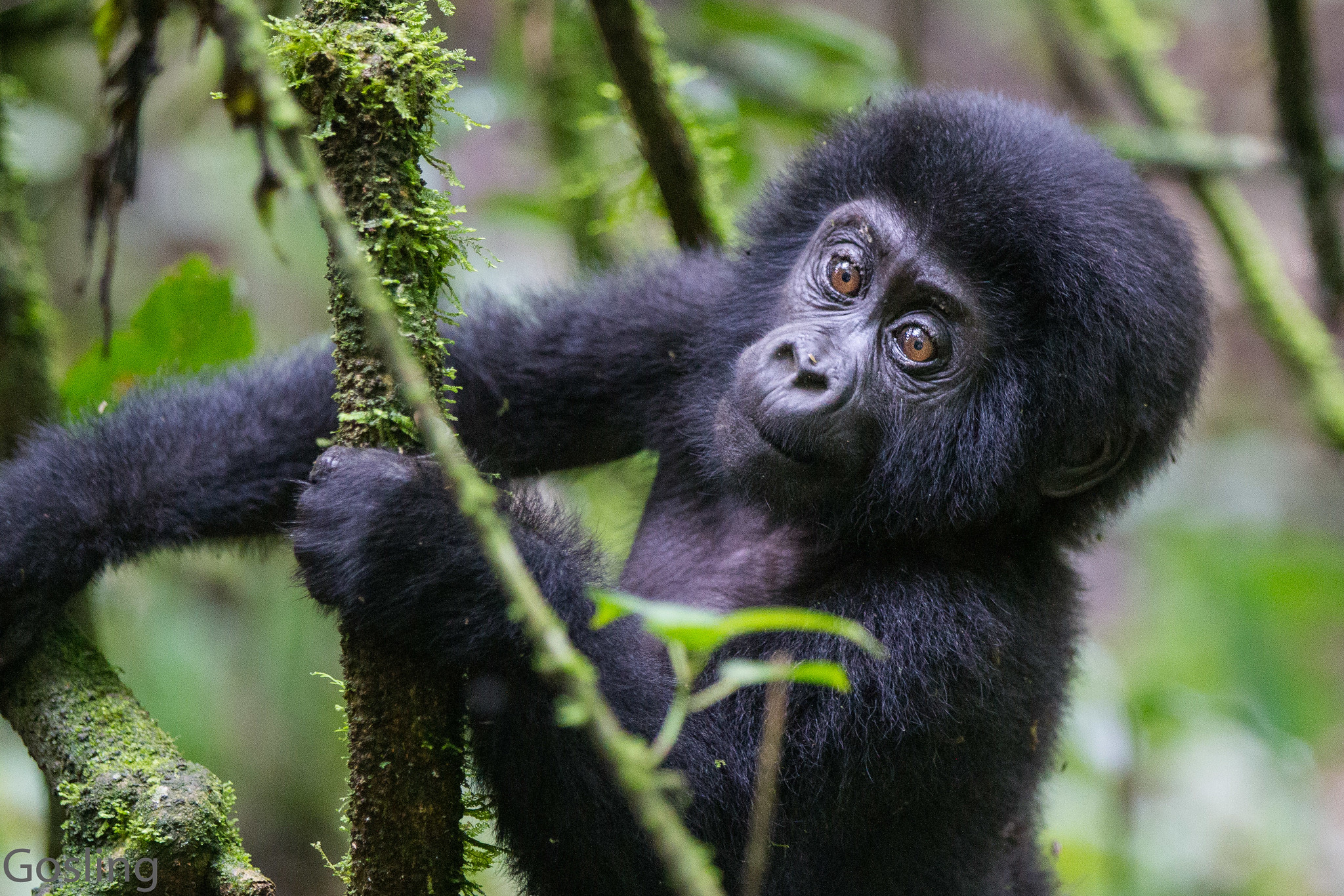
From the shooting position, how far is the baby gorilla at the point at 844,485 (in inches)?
104

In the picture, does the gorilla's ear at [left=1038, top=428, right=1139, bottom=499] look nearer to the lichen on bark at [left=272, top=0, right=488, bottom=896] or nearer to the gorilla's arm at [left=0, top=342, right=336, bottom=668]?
the lichen on bark at [left=272, top=0, right=488, bottom=896]

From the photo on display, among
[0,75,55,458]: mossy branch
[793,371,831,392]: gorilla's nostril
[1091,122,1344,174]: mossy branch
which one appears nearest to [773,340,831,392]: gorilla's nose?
[793,371,831,392]: gorilla's nostril

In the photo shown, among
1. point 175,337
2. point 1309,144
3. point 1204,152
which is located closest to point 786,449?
point 175,337

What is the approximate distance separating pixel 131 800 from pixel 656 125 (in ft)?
8.32

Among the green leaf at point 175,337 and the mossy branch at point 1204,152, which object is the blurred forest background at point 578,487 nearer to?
the green leaf at point 175,337

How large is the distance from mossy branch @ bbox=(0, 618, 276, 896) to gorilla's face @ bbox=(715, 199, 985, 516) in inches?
61.5

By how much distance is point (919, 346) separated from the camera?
124 inches

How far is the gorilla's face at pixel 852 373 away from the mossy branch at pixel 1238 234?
7.93 feet

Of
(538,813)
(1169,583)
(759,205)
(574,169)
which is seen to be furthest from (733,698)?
(1169,583)

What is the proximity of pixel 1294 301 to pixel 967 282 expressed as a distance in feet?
9.11

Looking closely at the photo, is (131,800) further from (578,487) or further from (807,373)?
(578,487)

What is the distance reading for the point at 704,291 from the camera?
3.69 metres

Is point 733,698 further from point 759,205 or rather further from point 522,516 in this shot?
point 759,205

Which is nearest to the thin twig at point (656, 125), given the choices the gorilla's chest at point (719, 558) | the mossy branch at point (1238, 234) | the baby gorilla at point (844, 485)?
the baby gorilla at point (844, 485)
